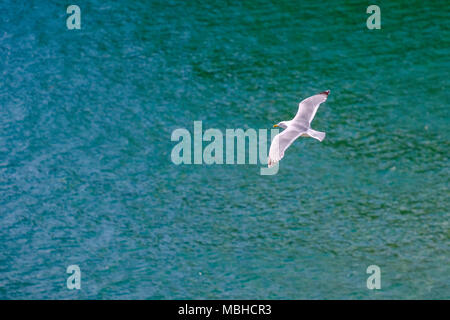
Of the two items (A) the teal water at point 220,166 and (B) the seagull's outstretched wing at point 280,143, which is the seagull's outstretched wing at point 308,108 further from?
(A) the teal water at point 220,166

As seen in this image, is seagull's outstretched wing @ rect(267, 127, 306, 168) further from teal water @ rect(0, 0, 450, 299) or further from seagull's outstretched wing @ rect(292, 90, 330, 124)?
teal water @ rect(0, 0, 450, 299)

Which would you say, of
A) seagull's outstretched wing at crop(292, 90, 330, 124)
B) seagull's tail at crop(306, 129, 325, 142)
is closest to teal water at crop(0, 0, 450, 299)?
seagull's outstretched wing at crop(292, 90, 330, 124)

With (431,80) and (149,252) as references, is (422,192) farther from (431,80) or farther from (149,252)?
(149,252)

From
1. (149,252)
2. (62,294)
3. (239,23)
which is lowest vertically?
(62,294)

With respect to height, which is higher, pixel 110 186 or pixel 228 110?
pixel 228 110

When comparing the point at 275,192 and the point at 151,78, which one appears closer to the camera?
the point at 275,192

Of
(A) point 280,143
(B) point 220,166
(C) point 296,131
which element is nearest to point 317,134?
(C) point 296,131

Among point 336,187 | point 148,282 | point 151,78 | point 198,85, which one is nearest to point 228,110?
point 198,85
